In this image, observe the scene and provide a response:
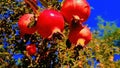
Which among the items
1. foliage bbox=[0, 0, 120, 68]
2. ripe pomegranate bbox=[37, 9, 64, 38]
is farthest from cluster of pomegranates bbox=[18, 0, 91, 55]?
foliage bbox=[0, 0, 120, 68]

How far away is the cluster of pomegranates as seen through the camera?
4.58 feet

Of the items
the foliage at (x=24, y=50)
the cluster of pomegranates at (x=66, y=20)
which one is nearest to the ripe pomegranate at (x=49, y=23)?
the cluster of pomegranates at (x=66, y=20)

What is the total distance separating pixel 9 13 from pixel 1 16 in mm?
178

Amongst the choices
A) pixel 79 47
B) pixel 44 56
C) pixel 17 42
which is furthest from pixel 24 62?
pixel 79 47

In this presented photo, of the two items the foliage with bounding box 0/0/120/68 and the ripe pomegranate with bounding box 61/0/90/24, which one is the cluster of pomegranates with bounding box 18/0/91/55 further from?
the foliage with bounding box 0/0/120/68

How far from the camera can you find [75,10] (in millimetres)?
1411

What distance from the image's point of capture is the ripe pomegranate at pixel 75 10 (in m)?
1.41

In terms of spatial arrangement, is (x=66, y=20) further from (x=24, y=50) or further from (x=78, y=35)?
(x=24, y=50)

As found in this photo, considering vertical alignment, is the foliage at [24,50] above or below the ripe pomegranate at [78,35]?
above

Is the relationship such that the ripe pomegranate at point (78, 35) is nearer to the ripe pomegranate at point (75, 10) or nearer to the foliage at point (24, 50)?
the ripe pomegranate at point (75, 10)

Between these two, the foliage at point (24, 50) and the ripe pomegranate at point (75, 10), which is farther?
the foliage at point (24, 50)

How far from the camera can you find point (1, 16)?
4000mm

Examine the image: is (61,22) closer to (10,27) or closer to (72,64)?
(72,64)

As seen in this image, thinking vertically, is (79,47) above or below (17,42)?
below
